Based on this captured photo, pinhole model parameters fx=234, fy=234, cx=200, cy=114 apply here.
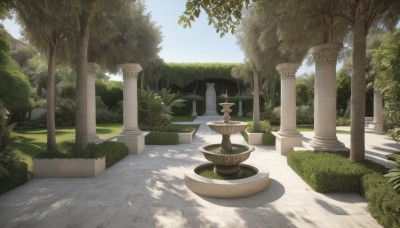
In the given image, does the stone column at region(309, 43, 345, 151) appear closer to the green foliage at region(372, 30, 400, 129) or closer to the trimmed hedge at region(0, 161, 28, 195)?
the green foliage at region(372, 30, 400, 129)

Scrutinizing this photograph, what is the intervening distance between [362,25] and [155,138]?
976 cm

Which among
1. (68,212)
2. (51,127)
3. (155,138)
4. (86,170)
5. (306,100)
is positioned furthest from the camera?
(306,100)

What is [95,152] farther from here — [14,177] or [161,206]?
[161,206]

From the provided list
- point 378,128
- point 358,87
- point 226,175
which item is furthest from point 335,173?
point 378,128

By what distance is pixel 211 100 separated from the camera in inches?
1452

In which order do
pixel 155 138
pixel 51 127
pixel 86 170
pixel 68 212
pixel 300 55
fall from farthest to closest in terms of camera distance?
pixel 155 138
pixel 300 55
pixel 51 127
pixel 86 170
pixel 68 212

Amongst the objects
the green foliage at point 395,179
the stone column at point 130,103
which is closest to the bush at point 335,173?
the green foliage at point 395,179

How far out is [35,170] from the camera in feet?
22.7

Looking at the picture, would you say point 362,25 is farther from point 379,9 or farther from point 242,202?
point 242,202

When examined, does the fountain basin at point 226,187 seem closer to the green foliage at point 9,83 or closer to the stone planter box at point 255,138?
the stone planter box at point 255,138

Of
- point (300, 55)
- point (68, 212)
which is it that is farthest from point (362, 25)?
point (68, 212)

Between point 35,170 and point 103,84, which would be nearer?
point 35,170

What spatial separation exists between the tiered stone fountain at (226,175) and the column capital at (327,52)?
351 cm

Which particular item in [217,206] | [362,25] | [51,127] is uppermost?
[362,25]
